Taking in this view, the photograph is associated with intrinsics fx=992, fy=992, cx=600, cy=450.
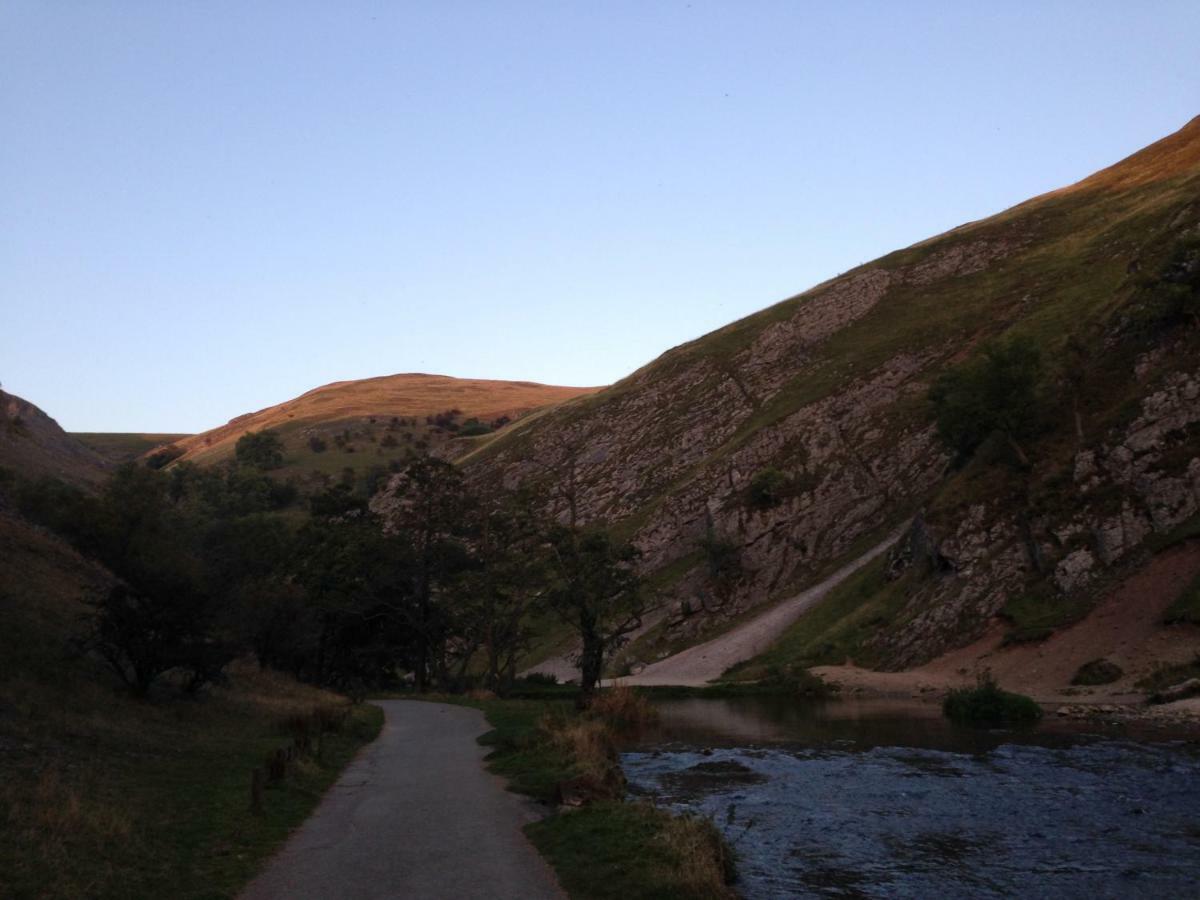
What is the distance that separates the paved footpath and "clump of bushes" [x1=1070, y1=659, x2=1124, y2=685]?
84.9 feet

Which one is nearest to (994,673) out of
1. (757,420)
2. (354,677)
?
(354,677)

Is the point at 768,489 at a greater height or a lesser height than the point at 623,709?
greater

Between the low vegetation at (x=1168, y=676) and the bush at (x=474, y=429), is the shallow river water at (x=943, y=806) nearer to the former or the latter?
the low vegetation at (x=1168, y=676)

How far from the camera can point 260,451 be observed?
6880 inches

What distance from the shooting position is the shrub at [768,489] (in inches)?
3268

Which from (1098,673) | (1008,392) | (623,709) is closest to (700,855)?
(623,709)

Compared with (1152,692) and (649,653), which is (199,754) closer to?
(1152,692)

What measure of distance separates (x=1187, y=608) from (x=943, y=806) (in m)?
23.3

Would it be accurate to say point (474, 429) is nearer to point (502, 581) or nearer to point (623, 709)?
point (502, 581)

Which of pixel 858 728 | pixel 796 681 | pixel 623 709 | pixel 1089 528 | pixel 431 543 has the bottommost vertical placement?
pixel 796 681

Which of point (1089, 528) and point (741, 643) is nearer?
point (1089, 528)

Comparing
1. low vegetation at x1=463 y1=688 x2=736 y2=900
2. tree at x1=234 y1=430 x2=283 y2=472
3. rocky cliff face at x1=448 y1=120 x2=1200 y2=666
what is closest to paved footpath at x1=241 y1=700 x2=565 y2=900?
low vegetation at x1=463 y1=688 x2=736 y2=900

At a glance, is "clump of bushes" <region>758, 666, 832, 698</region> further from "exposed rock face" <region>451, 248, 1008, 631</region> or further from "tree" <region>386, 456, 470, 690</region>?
"exposed rock face" <region>451, 248, 1008, 631</region>

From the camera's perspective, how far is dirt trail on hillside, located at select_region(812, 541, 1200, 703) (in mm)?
36938
